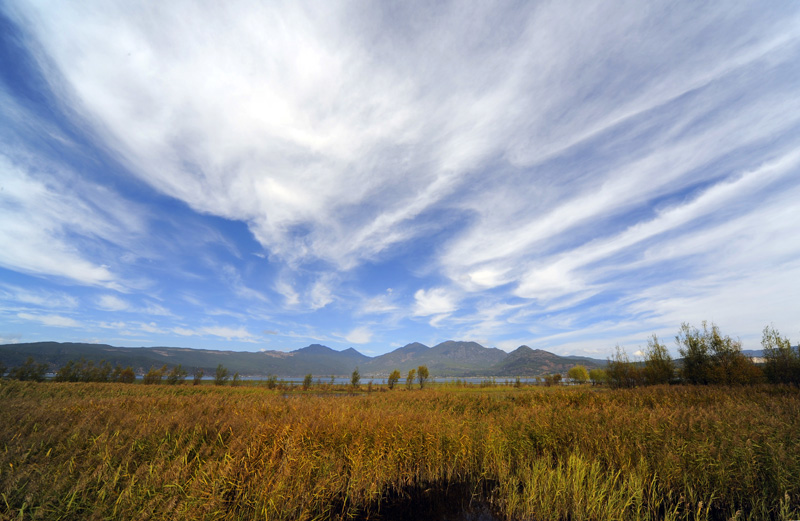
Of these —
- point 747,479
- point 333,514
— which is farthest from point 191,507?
point 747,479

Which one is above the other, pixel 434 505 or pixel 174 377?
pixel 434 505

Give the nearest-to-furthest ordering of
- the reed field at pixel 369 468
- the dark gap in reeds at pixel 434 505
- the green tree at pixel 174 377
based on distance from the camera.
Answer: the reed field at pixel 369 468 < the dark gap in reeds at pixel 434 505 < the green tree at pixel 174 377

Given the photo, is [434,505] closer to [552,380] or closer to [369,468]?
[369,468]

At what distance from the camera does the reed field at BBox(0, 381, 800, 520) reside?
478 cm

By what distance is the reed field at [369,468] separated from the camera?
15.7 ft

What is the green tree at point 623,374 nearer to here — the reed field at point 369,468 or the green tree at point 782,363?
the green tree at point 782,363

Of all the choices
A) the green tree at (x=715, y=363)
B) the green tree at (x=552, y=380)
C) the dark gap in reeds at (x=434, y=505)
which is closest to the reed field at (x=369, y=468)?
the dark gap in reeds at (x=434, y=505)

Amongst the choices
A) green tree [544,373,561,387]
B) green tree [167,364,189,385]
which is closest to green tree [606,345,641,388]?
green tree [544,373,561,387]

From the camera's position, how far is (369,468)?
278 inches

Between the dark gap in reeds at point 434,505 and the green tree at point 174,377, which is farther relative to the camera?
the green tree at point 174,377

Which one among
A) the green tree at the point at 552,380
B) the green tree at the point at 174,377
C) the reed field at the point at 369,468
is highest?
the reed field at the point at 369,468

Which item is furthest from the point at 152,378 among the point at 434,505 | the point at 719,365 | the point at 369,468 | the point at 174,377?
the point at 719,365

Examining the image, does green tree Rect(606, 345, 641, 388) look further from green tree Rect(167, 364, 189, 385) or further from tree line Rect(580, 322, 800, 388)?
green tree Rect(167, 364, 189, 385)

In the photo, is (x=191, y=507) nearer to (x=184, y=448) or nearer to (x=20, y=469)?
(x=184, y=448)
